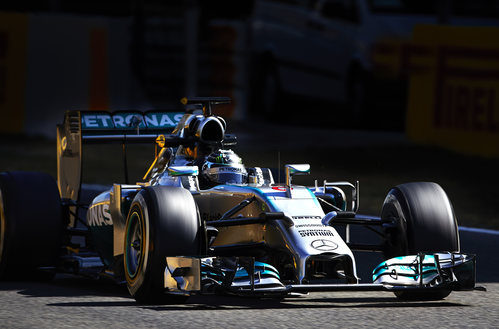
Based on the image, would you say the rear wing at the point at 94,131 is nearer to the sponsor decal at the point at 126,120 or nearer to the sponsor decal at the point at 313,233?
A: the sponsor decal at the point at 126,120

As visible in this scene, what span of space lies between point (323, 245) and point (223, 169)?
57.5 inches

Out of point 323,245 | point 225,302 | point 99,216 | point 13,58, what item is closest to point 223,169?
point 99,216

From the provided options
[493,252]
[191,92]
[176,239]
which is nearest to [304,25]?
[191,92]

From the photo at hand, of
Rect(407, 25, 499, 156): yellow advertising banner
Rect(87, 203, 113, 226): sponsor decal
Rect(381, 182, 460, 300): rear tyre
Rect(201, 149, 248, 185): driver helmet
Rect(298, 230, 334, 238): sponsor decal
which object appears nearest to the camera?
Rect(298, 230, 334, 238): sponsor decal

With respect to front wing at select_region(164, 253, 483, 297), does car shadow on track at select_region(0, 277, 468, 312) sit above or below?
below

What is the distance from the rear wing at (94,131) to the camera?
10406 mm

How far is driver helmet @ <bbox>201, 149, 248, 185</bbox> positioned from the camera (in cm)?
918

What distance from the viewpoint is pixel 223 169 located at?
30.1 ft

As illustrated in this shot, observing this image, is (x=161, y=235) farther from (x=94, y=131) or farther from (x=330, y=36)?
(x=330, y=36)

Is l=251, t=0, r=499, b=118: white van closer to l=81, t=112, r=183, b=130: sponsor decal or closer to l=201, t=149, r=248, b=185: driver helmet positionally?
l=81, t=112, r=183, b=130: sponsor decal

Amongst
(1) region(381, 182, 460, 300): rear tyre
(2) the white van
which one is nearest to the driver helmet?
(1) region(381, 182, 460, 300): rear tyre

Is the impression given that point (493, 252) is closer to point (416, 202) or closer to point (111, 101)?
point (416, 202)

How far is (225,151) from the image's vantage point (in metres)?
9.35

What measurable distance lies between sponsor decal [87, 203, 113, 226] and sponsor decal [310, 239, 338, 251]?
1824mm
